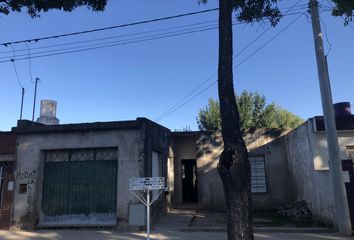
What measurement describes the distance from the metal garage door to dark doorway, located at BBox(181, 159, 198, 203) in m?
6.63

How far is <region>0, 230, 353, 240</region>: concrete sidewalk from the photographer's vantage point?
1047 centimetres

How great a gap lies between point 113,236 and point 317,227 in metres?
6.30

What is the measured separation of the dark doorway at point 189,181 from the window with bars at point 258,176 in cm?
358

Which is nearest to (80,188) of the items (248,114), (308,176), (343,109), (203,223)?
(203,223)

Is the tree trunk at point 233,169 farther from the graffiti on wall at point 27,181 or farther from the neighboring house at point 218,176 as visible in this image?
the neighboring house at point 218,176

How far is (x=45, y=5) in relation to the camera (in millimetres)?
9383

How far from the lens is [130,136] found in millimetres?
12773

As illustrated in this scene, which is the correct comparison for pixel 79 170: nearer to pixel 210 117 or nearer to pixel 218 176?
pixel 218 176

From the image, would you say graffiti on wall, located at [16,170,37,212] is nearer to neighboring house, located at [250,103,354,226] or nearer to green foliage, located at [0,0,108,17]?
green foliage, located at [0,0,108,17]

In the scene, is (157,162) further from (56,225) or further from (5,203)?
(5,203)

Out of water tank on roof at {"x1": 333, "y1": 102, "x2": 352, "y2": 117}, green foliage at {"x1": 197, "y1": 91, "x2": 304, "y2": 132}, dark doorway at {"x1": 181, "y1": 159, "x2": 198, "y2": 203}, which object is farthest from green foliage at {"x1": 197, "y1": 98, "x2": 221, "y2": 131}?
water tank on roof at {"x1": 333, "y1": 102, "x2": 352, "y2": 117}

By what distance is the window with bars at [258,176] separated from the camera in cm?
1609

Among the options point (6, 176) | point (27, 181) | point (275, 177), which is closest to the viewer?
point (27, 181)

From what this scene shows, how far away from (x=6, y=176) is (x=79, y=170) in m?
2.73
